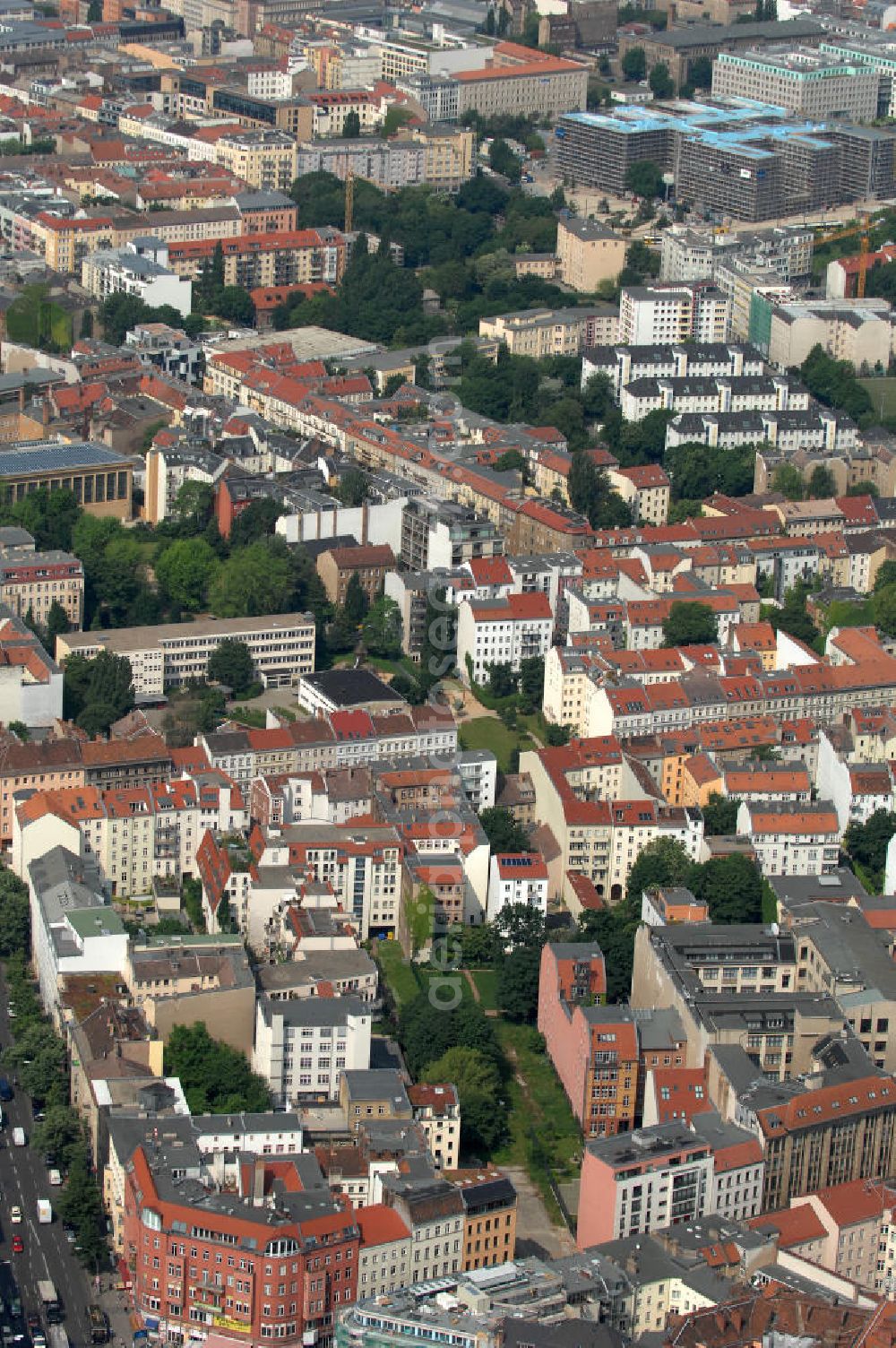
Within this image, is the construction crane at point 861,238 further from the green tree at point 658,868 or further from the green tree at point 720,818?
the green tree at point 658,868

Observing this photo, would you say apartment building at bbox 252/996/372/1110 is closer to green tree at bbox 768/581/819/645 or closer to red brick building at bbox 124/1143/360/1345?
red brick building at bbox 124/1143/360/1345

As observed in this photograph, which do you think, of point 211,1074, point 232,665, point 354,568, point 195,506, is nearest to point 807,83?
point 195,506

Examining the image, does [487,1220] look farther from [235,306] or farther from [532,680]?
[235,306]

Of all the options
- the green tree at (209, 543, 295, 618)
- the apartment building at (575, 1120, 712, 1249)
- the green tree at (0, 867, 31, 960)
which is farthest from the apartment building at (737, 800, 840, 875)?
the green tree at (209, 543, 295, 618)

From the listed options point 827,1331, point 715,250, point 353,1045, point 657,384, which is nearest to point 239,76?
point 715,250

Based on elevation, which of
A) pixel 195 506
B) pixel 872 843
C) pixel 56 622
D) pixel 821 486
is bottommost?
pixel 872 843

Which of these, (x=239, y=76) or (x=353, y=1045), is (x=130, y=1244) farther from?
(x=239, y=76)
